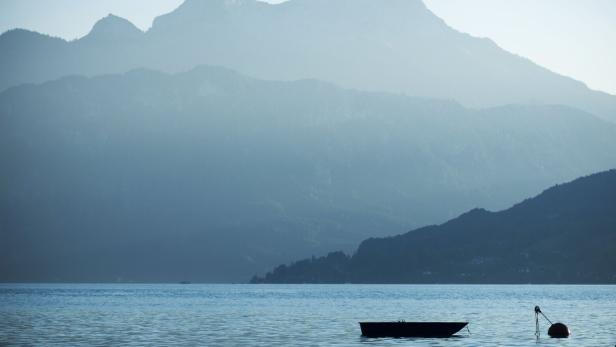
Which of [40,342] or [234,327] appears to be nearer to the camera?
[40,342]

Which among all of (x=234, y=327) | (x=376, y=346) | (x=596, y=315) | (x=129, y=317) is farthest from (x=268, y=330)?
(x=596, y=315)

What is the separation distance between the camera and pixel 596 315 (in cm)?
18412

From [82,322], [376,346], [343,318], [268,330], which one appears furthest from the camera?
[343,318]

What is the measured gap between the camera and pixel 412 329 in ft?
420

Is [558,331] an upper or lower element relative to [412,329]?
lower

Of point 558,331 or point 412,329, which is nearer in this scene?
point 412,329

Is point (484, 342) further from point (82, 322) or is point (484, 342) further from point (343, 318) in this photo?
point (82, 322)

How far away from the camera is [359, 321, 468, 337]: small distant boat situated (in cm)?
12775

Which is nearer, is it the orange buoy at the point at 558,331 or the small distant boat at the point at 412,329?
the small distant boat at the point at 412,329

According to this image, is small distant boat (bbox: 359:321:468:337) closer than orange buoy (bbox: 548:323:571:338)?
Yes

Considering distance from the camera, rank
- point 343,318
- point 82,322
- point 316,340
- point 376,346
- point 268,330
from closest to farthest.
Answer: point 376,346 → point 316,340 → point 268,330 → point 82,322 → point 343,318

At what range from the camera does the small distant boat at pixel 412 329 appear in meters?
128

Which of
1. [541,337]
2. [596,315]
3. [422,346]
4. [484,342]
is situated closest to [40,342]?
[422,346]

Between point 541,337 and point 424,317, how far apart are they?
59.4 meters
